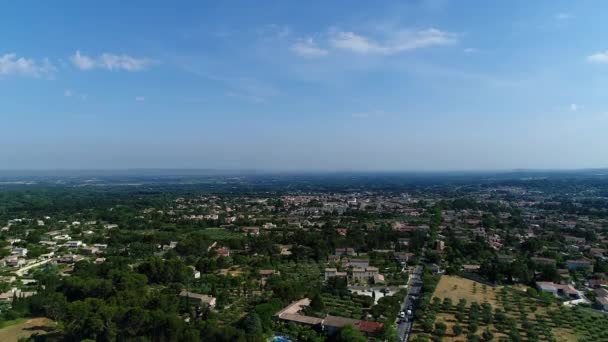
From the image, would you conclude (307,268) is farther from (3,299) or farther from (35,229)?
(35,229)

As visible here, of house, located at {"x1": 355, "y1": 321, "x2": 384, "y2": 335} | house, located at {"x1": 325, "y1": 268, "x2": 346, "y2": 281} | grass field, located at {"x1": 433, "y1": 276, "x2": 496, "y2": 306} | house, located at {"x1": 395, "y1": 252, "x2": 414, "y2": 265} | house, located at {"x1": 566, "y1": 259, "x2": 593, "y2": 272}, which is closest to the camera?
house, located at {"x1": 355, "y1": 321, "x2": 384, "y2": 335}

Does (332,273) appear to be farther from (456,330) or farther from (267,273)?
(456,330)

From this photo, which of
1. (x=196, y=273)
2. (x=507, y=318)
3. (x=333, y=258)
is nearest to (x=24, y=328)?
(x=196, y=273)

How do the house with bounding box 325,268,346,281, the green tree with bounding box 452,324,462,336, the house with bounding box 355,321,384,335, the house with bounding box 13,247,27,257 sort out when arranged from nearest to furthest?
1. the house with bounding box 355,321,384,335
2. the green tree with bounding box 452,324,462,336
3. the house with bounding box 325,268,346,281
4. the house with bounding box 13,247,27,257

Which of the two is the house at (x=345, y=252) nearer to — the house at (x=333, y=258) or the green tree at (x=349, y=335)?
the house at (x=333, y=258)

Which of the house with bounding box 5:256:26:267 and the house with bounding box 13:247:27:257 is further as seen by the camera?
the house with bounding box 13:247:27:257

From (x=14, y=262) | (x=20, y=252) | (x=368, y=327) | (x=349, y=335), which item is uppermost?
(x=349, y=335)

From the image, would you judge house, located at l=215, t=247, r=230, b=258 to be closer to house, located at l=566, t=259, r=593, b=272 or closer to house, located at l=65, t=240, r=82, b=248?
house, located at l=65, t=240, r=82, b=248

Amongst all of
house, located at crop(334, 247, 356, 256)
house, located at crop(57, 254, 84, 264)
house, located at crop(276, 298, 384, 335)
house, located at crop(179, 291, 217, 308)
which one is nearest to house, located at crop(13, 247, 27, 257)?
house, located at crop(57, 254, 84, 264)
